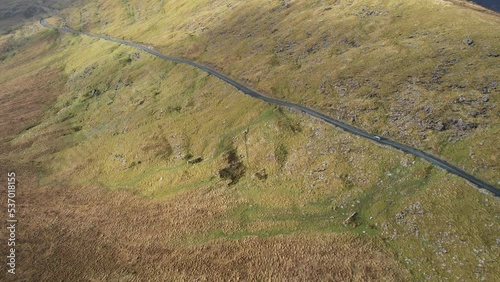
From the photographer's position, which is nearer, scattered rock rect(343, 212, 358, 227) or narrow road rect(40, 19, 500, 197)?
scattered rock rect(343, 212, 358, 227)

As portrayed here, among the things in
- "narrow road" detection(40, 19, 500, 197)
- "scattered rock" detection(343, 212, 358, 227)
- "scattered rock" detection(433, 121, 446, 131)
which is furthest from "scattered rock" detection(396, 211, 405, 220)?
"scattered rock" detection(433, 121, 446, 131)

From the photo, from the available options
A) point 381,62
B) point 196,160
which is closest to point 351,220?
point 196,160

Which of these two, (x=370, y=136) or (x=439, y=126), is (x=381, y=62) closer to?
(x=439, y=126)

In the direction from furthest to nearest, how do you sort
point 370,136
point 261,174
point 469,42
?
1. point 469,42
2. point 261,174
3. point 370,136

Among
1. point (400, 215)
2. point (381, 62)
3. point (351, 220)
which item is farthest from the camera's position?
point (381, 62)

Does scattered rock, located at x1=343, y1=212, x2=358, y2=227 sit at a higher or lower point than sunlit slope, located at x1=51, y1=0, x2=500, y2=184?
lower

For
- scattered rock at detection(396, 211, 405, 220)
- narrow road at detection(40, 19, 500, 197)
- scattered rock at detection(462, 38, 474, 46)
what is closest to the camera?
scattered rock at detection(396, 211, 405, 220)

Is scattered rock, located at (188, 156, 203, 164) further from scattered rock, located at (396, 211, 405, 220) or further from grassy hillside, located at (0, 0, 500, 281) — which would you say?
scattered rock, located at (396, 211, 405, 220)

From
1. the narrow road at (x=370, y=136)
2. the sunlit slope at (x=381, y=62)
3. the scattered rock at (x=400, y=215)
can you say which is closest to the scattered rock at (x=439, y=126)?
the sunlit slope at (x=381, y=62)
